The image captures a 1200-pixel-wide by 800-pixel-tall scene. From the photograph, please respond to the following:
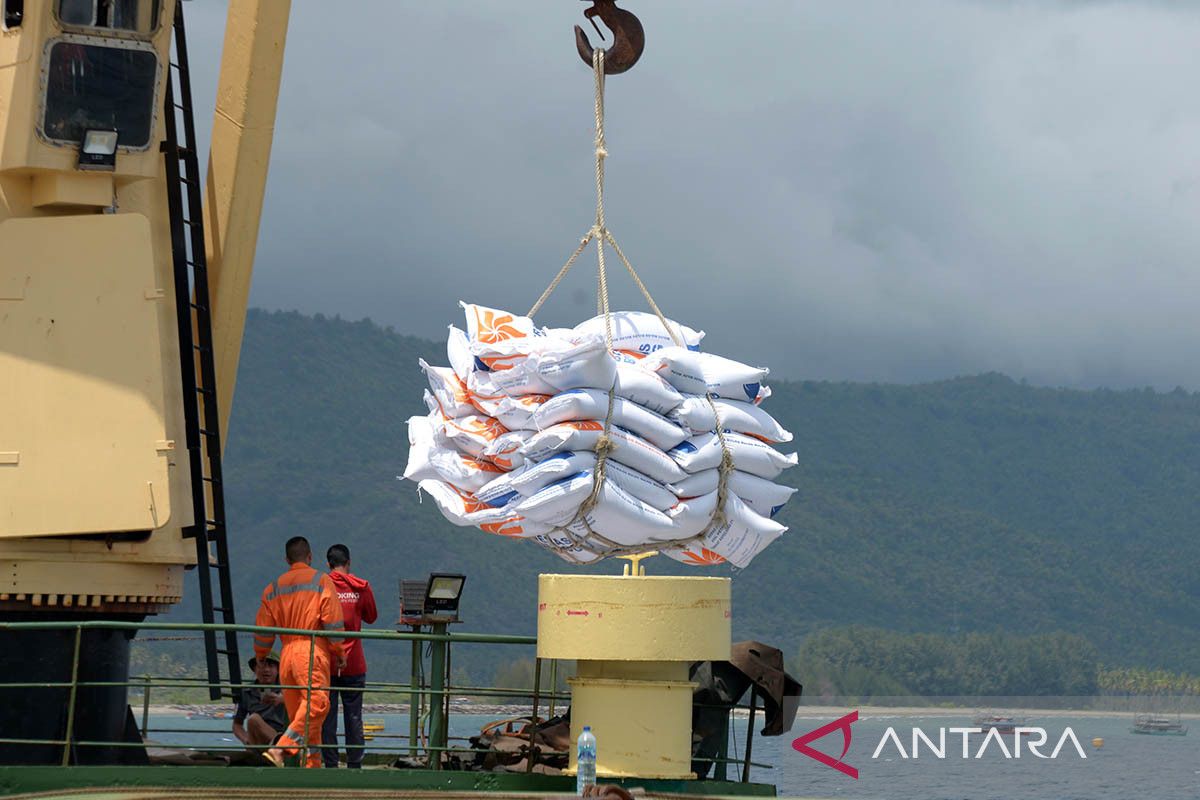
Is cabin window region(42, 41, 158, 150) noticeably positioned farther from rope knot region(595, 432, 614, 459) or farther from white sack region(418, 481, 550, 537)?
rope knot region(595, 432, 614, 459)

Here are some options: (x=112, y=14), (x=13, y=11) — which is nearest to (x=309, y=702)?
(x=112, y=14)

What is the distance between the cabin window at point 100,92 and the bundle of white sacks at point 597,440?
2.48 metres

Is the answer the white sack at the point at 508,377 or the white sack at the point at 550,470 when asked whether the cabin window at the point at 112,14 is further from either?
the white sack at the point at 550,470

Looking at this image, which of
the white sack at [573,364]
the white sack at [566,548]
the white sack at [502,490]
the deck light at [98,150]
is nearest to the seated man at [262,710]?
the white sack at [502,490]

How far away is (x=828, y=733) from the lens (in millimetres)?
13836

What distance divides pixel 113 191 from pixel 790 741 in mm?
5978

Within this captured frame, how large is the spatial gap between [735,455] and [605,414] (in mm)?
1156

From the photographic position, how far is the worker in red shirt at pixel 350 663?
42.0ft

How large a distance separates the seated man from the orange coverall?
0.22 m

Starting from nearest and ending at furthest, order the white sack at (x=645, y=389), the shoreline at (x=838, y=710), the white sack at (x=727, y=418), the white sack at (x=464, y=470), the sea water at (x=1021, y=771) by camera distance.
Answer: the white sack at (x=645, y=389)
the white sack at (x=464, y=470)
the white sack at (x=727, y=418)
the shoreline at (x=838, y=710)
the sea water at (x=1021, y=771)

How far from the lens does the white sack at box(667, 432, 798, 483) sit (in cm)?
1272

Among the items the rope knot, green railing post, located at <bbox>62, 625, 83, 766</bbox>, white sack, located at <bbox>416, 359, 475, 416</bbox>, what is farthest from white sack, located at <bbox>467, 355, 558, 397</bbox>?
green railing post, located at <bbox>62, 625, 83, 766</bbox>

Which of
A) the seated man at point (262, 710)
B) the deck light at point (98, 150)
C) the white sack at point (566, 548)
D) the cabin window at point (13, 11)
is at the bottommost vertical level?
the seated man at point (262, 710)

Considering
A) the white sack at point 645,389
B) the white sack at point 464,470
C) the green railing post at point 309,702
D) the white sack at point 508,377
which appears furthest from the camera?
the white sack at point 464,470
